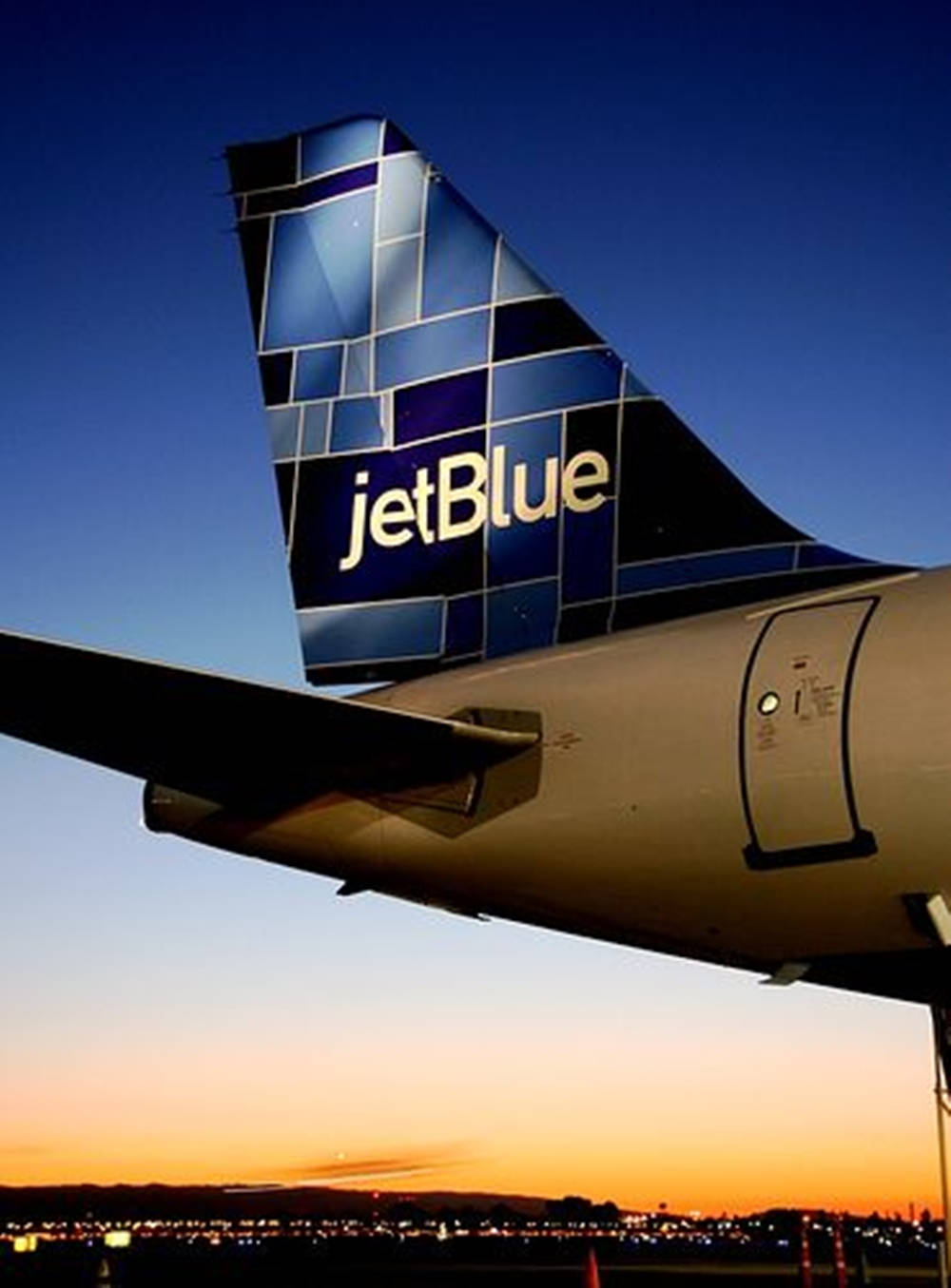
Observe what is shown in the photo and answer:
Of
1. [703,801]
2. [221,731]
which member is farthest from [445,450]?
[703,801]

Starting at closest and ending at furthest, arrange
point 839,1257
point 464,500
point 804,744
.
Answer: point 804,744 → point 464,500 → point 839,1257

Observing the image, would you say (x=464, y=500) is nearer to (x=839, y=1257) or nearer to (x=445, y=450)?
(x=445, y=450)

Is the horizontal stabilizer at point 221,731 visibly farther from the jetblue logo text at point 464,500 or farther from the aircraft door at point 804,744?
the jetblue logo text at point 464,500

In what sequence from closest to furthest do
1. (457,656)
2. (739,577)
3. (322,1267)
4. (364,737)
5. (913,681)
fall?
(913,681) → (364,737) → (739,577) → (457,656) → (322,1267)

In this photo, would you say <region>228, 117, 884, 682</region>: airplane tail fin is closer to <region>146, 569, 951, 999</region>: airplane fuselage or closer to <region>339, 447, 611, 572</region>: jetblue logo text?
<region>339, 447, 611, 572</region>: jetblue logo text

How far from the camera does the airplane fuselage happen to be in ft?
22.7

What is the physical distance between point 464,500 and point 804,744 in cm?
381

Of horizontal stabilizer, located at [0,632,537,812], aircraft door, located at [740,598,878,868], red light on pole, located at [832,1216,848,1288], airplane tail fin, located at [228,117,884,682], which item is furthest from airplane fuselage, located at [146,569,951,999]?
red light on pole, located at [832,1216,848,1288]

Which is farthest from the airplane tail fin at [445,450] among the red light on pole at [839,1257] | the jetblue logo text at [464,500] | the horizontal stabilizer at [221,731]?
the red light on pole at [839,1257]

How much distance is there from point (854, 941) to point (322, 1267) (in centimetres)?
2631

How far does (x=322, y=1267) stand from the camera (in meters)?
31.5

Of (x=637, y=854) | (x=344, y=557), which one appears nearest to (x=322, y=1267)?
(x=344, y=557)

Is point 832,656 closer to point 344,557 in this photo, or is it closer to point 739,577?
point 739,577

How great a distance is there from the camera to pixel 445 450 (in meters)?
10.6
